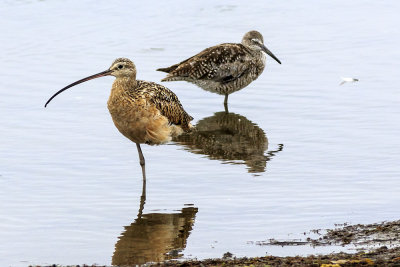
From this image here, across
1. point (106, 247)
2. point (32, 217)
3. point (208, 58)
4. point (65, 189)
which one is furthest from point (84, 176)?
point (208, 58)

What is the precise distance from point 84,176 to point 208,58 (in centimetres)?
424

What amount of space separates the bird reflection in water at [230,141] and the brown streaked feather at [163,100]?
72cm

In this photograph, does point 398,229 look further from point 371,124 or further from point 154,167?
point 371,124

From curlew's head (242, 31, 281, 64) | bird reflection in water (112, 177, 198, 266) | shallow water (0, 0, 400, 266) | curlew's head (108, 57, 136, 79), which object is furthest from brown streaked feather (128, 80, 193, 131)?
curlew's head (242, 31, 281, 64)

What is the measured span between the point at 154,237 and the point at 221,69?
18.6 ft

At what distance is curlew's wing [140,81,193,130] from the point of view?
28.3ft

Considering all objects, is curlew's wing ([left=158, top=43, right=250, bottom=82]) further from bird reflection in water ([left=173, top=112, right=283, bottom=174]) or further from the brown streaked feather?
the brown streaked feather

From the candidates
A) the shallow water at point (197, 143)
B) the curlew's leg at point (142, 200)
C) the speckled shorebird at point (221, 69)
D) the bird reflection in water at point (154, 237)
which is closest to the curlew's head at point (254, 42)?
the speckled shorebird at point (221, 69)

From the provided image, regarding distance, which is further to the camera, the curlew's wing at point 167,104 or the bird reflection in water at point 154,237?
the curlew's wing at point 167,104

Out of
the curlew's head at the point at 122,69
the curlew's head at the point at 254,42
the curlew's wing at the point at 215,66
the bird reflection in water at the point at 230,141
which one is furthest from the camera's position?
the curlew's head at the point at 254,42

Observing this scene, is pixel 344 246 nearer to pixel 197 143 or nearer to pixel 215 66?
pixel 197 143

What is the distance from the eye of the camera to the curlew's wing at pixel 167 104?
28.3 feet

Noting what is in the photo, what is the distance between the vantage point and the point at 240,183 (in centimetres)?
860

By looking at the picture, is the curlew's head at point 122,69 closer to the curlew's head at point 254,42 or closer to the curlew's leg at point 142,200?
the curlew's leg at point 142,200
